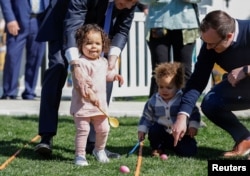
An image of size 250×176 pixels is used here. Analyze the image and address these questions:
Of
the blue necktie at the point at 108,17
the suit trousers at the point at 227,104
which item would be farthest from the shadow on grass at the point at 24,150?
the suit trousers at the point at 227,104

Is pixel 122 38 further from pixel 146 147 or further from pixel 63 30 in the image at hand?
pixel 146 147

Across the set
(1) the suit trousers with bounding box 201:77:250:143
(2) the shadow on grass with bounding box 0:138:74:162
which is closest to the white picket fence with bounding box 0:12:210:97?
(2) the shadow on grass with bounding box 0:138:74:162

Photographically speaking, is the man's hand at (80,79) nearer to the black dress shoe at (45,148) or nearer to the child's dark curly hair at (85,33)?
the child's dark curly hair at (85,33)

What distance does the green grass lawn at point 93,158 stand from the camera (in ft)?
15.3

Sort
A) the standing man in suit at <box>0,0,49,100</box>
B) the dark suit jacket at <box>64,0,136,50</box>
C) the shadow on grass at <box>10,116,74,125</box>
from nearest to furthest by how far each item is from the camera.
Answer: the dark suit jacket at <box>64,0,136,50</box>, the shadow on grass at <box>10,116,74,125</box>, the standing man in suit at <box>0,0,49,100</box>

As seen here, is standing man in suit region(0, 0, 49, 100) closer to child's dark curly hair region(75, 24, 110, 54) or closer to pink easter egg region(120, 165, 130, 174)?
child's dark curly hair region(75, 24, 110, 54)

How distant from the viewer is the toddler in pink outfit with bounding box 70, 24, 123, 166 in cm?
487

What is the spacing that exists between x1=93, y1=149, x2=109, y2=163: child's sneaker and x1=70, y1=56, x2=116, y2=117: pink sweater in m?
0.32

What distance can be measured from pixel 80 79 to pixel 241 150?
1202mm

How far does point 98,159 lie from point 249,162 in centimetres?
102

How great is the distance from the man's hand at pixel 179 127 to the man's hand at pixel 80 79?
1.97ft

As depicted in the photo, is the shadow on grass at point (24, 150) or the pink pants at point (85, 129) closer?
the pink pants at point (85, 129)

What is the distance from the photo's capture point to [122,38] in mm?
5332

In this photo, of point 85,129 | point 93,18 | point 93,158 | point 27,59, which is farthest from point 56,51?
point 27,59
